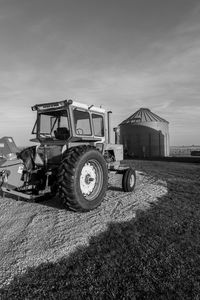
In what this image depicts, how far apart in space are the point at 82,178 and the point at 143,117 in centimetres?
2654

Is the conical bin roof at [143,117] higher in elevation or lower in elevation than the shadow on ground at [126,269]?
higher

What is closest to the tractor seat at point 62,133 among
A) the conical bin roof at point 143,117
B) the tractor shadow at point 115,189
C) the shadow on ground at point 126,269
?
the tractor shadow at point 115,189

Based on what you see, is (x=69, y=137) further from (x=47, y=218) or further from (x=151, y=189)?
(x=151, y=189)

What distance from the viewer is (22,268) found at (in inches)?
117

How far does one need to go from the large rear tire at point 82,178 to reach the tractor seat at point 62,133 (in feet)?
3.16

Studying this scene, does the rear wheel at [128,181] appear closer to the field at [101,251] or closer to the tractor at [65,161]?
the tractor at [65,161]

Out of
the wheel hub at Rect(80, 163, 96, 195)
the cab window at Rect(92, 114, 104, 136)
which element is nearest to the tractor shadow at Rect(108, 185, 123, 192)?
the cab window at Rect(92, 114, 104, 136)

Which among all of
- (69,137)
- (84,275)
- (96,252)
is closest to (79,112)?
(69,137)

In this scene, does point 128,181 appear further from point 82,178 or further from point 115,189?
point 82,178

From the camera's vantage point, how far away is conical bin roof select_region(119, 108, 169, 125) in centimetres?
3028

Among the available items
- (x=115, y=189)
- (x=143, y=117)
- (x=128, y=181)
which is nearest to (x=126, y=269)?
(x=128, y=181)

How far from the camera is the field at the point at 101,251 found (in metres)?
2.52

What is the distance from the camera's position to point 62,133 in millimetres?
6117

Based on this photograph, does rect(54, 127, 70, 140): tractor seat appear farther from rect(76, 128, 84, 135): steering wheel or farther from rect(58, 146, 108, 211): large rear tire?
rect(58, 146, 108, 211): large rear tire
